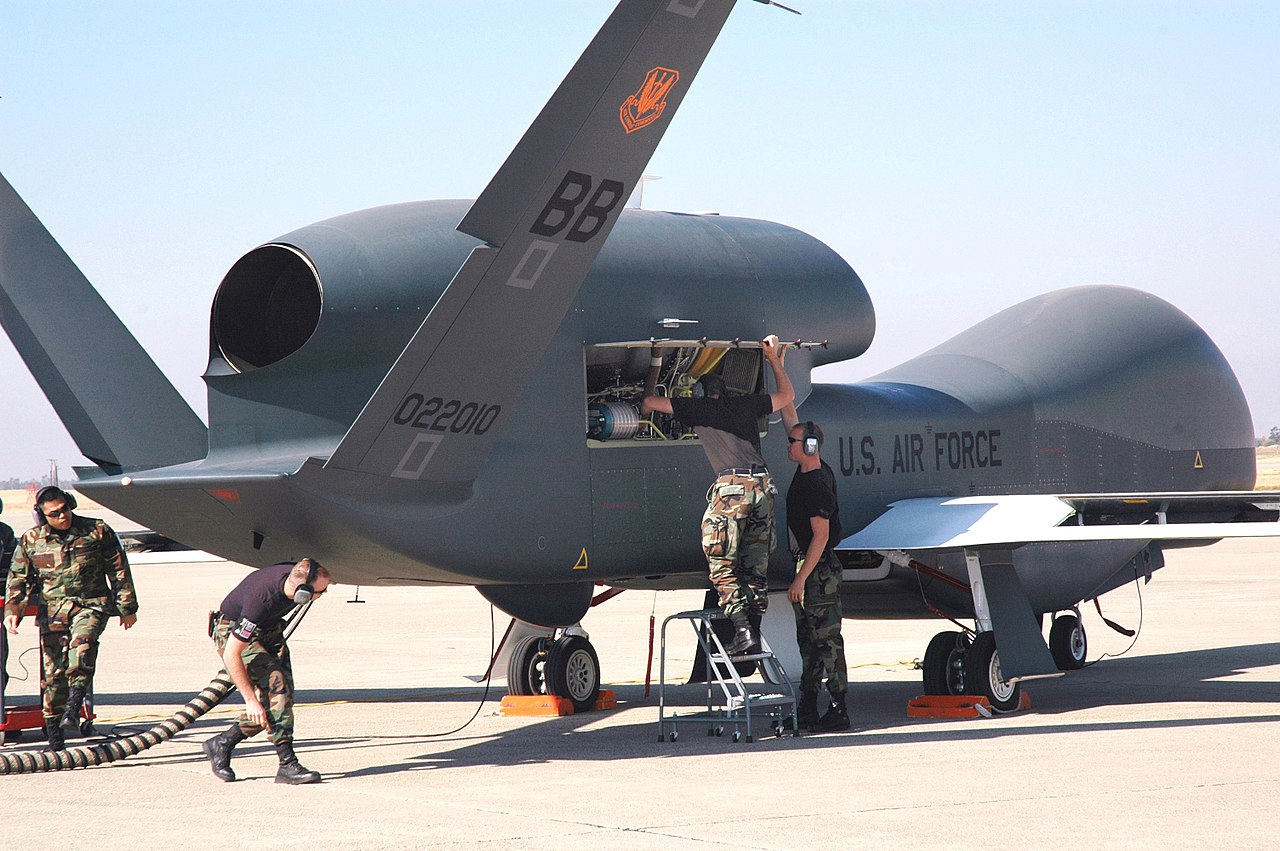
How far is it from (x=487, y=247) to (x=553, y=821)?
3459 millimetres

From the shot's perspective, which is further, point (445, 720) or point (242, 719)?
point (445, 720)

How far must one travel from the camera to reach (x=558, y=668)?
511 inches

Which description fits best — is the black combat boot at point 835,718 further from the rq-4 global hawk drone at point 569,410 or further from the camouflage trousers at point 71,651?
the camouflage trousers at point 71,651

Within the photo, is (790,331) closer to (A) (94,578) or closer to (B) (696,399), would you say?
(B) (696,399)

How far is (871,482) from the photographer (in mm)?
13406

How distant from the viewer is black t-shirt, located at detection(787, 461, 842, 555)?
11.5 meters

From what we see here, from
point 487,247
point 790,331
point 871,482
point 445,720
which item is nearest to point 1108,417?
point 871,482

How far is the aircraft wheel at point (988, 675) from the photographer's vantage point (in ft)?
40.2

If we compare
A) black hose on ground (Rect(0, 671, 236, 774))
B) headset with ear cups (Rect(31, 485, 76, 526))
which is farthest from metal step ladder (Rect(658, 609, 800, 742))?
headset with ear cups (Rect(31, 485, 76, 526))

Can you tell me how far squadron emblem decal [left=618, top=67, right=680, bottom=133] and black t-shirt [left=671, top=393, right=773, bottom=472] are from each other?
7.85 ft

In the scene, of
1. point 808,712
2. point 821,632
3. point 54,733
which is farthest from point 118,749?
point 821,632

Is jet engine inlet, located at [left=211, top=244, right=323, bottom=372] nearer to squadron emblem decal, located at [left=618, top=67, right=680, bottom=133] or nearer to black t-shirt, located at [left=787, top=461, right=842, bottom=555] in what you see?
squadron emblem decal, located at [left=618, top=67, right=680, bottom=133]

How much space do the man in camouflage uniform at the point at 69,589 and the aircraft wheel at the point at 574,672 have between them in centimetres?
350

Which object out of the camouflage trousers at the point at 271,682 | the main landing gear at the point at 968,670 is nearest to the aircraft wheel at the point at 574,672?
the main landing gear at the point at 968,670
